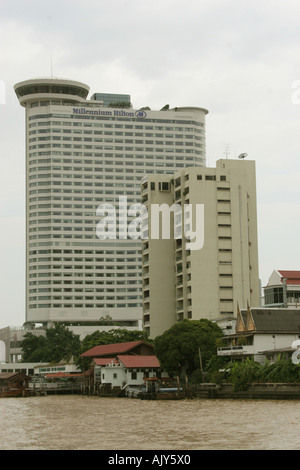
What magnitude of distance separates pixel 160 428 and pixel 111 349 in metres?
68.7

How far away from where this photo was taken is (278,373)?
251ft

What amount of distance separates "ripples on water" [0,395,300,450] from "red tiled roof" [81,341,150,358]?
43213mm

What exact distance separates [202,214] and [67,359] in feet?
121

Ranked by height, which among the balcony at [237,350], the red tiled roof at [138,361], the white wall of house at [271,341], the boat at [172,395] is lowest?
the boat at [172,395]

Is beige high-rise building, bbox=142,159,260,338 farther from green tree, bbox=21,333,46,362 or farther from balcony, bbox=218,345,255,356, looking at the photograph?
green tree, bbox=21,333,46,362

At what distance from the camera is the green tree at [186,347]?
315 feet

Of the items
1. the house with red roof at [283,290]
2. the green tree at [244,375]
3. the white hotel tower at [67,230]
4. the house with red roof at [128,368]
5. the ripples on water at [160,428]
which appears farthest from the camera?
the white hotel tower at [67,230]

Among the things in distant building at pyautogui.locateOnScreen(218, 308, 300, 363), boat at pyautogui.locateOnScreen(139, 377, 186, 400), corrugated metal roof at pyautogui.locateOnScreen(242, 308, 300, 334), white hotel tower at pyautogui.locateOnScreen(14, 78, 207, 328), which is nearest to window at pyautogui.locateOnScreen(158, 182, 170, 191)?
distant building at pyautogui.locateOnScreen(218, 308, 300, 363)

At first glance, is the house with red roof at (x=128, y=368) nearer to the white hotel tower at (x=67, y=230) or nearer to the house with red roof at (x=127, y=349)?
the house with red roof at (x=127, y=349)

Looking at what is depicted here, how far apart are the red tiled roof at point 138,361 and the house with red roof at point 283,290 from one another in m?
21.6

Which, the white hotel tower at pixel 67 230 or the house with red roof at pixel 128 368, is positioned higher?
the white hotel tower at pixel 67 230

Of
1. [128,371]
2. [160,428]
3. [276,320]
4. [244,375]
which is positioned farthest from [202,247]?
[160,428]

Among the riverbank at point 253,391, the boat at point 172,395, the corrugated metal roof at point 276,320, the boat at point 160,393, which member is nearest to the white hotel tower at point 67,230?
the corrugated metal roof at point 276,320

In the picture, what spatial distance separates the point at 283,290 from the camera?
116750mm
